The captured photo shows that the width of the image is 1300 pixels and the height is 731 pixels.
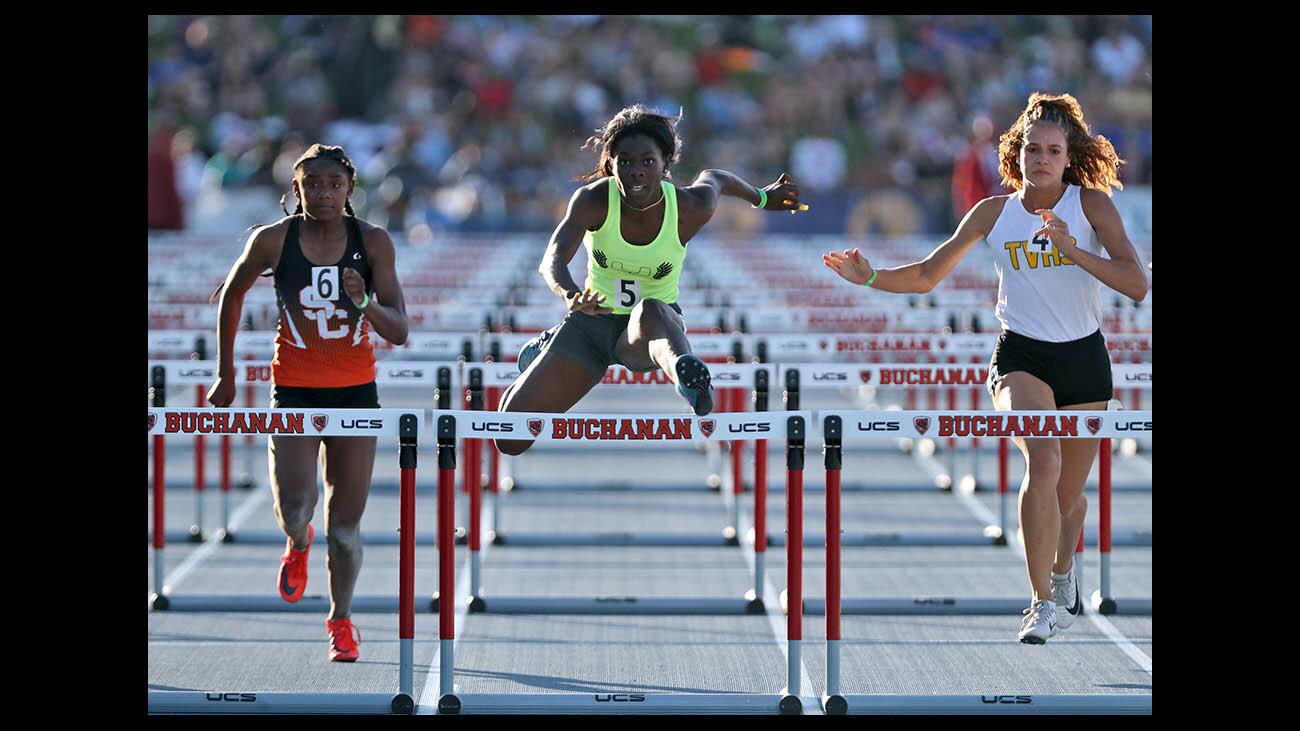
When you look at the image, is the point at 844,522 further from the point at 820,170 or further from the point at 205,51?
the point at 205,51

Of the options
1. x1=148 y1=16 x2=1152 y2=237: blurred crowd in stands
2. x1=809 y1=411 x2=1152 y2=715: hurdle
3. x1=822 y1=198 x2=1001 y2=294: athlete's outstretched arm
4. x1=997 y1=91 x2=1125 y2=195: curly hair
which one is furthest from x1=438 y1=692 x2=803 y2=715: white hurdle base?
x1=148 y1=16 x2=1152 y2=237: blurred crowd in stands

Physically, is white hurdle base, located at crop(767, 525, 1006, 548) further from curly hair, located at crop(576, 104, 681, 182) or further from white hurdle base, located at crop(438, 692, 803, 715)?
curly hair, located at crop(576, 104, 681, 182)

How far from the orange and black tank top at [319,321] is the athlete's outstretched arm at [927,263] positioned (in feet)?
5.60

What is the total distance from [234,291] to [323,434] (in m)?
0.74

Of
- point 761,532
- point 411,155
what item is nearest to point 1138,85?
point 411,155

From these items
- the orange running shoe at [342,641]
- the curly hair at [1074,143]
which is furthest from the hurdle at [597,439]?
the curly hair at [1074,143]

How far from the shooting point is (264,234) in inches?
284

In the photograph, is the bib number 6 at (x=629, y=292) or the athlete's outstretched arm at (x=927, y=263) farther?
the bib number 6 at (x=629, y=292)

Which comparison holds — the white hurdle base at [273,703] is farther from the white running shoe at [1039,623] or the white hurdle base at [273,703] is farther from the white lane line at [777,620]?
the white running shoe at [1039,623]

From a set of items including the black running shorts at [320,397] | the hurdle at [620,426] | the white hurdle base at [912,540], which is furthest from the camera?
the white hurdle base at [912,540]

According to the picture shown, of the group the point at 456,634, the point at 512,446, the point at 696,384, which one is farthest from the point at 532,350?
the point at 456,634

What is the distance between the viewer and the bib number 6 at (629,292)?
7.50 metres

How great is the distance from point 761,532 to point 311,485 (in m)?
2.43
